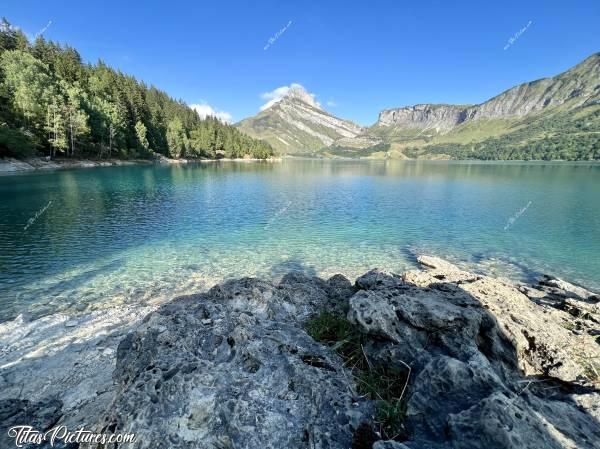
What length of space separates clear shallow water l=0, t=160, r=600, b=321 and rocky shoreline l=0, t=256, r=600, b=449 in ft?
27.7

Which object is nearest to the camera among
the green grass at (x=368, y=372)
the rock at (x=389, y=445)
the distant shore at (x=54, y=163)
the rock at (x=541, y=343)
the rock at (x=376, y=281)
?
the rock at (x=389, y=445)

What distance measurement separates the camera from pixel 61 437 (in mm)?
4375

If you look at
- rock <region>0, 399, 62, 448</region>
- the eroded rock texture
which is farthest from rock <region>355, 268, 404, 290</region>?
rock <region>0, 399, 62, 448</region>

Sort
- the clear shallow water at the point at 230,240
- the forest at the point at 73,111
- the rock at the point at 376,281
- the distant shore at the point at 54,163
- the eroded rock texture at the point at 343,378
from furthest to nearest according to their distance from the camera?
the forest at the point at 73,111
the distant shore at the point at 54,163
the clear shallow water at the point at 230,240
the rock at the point at 376,281
the eroded rock texture at the point at 343,378

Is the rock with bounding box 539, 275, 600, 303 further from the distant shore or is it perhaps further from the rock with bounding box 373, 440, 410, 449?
the distant shore

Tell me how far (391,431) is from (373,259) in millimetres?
17385

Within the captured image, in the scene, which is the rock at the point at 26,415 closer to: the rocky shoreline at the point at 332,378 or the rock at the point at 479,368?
the rocky shoreline at the point at 332,378

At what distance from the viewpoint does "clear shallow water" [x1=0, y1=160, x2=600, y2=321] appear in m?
16.0

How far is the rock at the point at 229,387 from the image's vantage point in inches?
136

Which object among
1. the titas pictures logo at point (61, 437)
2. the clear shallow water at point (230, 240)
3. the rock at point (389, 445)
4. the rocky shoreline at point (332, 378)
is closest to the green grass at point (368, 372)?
the rocky shoreline at point (332, 378)

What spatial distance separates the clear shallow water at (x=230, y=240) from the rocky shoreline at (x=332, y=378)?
8.43m

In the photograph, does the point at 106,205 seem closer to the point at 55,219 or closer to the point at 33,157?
the point at 55,219

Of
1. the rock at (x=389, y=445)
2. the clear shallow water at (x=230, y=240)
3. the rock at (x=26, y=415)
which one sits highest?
the rock at (x=389, y=445)

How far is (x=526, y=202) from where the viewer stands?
44.8m
